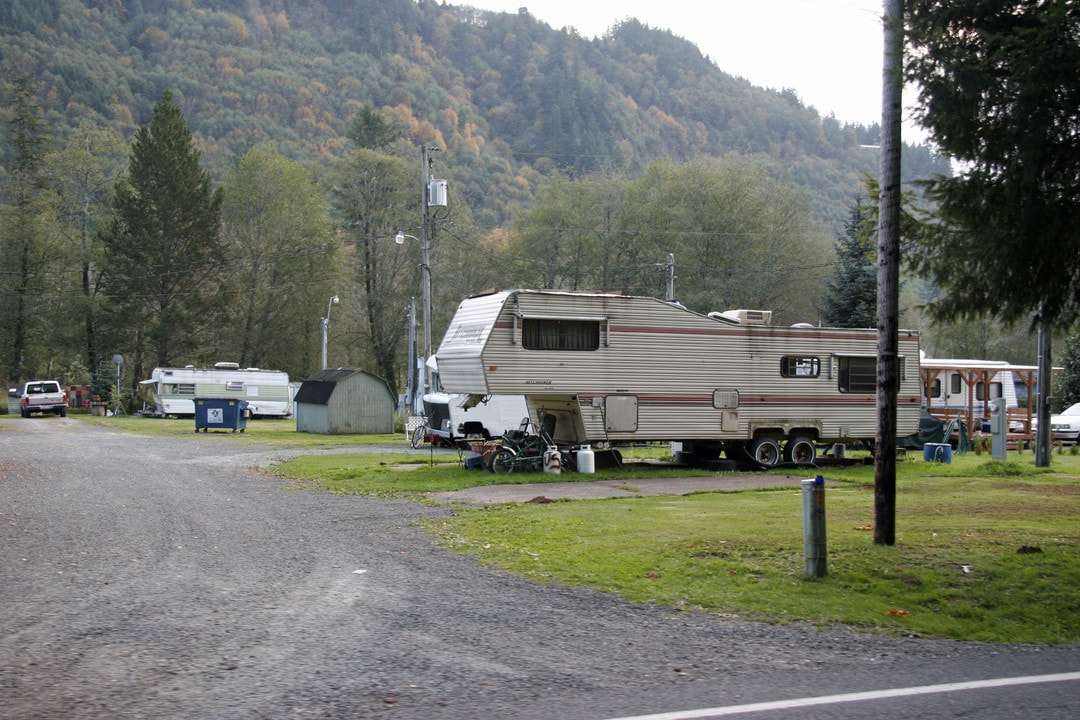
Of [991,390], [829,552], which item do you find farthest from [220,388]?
[829,552]

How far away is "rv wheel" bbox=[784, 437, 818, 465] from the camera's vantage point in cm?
2266

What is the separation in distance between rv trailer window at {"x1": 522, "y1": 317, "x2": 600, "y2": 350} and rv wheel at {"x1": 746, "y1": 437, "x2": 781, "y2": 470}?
4593 millimetres

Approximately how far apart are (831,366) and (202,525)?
598 inches

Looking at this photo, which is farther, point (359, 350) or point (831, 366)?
point (359, 350)

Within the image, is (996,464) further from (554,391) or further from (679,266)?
(679,266)

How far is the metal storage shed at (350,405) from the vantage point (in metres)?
36.8

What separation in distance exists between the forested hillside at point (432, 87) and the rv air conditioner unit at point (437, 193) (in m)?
54.2

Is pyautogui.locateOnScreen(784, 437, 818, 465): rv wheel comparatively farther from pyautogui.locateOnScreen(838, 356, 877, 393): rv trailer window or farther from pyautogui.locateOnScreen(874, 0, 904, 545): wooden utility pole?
pyautogui.locateOnScreen(874, 0, 904, 545): wooden utility pole

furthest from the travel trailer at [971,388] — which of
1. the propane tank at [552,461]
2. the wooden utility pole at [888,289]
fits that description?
the wooden utility pole at [888,289]

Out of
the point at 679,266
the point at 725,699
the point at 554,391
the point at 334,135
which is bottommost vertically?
the point at 725,699

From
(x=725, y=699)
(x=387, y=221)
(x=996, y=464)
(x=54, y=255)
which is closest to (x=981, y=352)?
(x=387, y=221)

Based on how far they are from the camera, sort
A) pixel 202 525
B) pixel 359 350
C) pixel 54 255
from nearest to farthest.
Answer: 1. pixel 202 525
2. pixel 54 255
3. pixel 359 350

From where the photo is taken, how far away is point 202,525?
1250 cm

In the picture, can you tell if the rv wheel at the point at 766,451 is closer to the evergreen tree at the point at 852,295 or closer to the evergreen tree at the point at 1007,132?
the evergreen tree at the point at 1007,132
